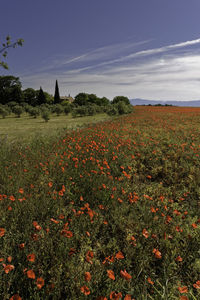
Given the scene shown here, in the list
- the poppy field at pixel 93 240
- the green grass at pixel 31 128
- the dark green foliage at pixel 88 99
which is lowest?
the poppy field at pixel 93 240

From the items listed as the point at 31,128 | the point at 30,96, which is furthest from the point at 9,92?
the point at 31,128

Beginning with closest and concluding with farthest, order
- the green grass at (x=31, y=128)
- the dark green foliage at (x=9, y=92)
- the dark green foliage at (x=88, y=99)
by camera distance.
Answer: the green grass at (x=31, y=128) < the dark green foliage at (x=9, y=92) < the dark green foliage at (x=88, y=99)

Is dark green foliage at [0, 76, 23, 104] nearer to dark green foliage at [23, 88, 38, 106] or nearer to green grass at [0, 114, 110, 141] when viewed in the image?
dark green foliage at [23, 88, 38, 106]

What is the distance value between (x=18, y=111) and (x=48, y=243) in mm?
32945

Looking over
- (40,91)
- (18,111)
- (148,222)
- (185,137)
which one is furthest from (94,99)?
(148,222)

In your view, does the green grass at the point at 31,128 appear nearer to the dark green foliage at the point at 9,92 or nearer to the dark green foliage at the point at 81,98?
the dark green foliage at the point at 9,92

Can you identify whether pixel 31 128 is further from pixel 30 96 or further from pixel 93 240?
pixel 30 96

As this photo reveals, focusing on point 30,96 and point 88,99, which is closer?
point 30,96

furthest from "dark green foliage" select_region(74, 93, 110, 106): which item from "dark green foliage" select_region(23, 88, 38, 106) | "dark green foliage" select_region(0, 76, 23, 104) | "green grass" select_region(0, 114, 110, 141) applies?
"green grass" select_region(0, 114, 110, 141)

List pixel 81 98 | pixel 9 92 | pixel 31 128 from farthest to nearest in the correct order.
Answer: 1. pixel 81 98
2. pixel 9 92
3. pixel 31 128

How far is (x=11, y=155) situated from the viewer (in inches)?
195

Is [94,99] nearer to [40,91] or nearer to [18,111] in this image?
[40,91]

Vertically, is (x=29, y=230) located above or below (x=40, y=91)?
below

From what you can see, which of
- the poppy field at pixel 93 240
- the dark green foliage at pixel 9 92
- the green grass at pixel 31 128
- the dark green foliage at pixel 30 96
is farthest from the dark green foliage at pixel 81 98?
the poppy field at pixel 93 240
